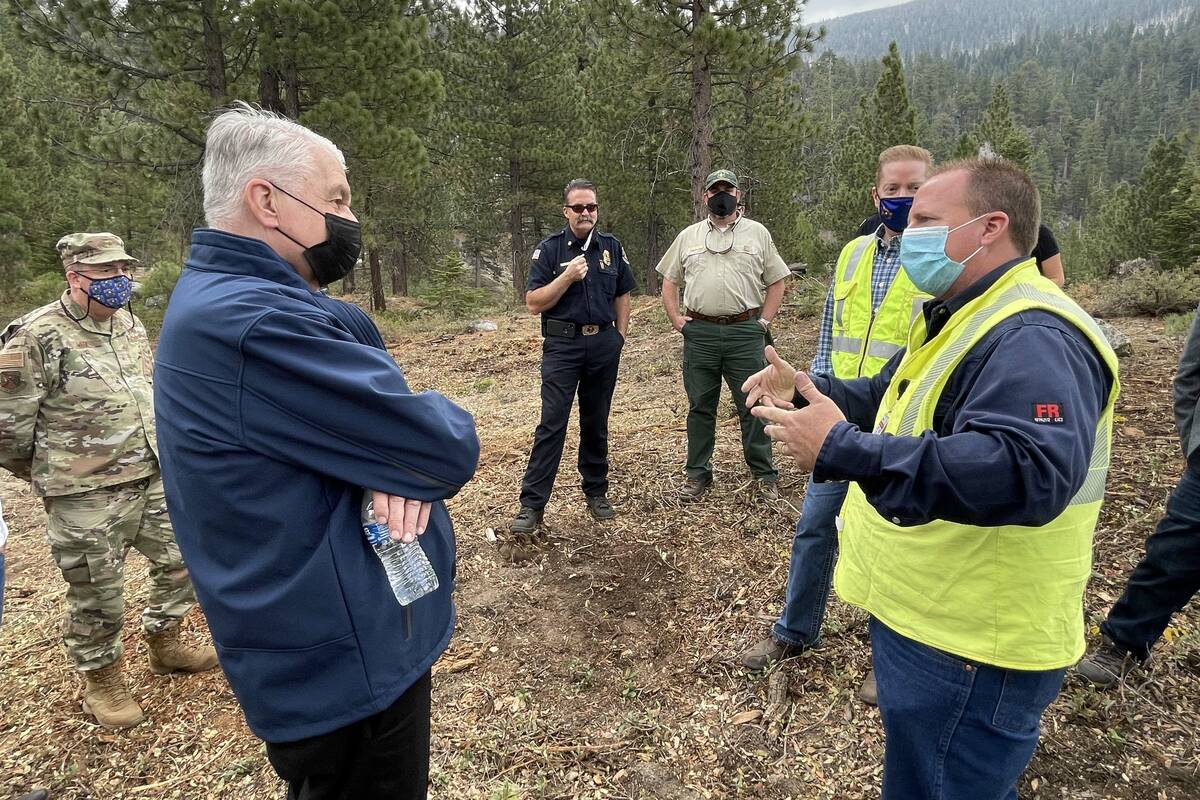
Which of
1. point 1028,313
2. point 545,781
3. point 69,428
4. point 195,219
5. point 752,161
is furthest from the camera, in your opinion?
point 752,161

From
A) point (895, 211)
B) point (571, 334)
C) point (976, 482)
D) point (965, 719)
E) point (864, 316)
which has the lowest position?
point (965, 719)

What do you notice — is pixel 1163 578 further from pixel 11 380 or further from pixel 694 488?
pixel 11 380

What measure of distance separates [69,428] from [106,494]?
0.35 m

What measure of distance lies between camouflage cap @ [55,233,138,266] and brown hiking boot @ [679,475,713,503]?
355cm

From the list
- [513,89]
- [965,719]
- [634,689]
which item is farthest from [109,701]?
[513,89]

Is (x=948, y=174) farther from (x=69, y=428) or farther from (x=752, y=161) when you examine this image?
(x=752, y=161)

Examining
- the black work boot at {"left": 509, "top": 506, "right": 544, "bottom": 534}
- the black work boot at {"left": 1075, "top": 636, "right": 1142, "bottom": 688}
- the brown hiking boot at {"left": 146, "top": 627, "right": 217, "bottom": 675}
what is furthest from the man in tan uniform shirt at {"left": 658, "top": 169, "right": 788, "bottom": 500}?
the brown hiking boot at {"left": 146, "top": 627, "right": 217, "bottom": 675}

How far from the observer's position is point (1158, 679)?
2678 mm

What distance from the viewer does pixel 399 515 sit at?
4.82ft

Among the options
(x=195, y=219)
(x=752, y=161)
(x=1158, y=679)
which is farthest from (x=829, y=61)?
(x=1158, y=679)

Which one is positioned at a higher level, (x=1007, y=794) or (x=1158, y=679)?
(x=1007, y=794)

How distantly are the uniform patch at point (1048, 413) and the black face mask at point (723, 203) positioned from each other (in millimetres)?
3598

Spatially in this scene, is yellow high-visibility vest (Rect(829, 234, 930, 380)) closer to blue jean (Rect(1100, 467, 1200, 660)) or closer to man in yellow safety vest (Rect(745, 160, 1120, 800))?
man in yellow safety vest (Rect(745, 160, 1120, 800))

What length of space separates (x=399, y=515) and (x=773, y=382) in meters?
1.28
